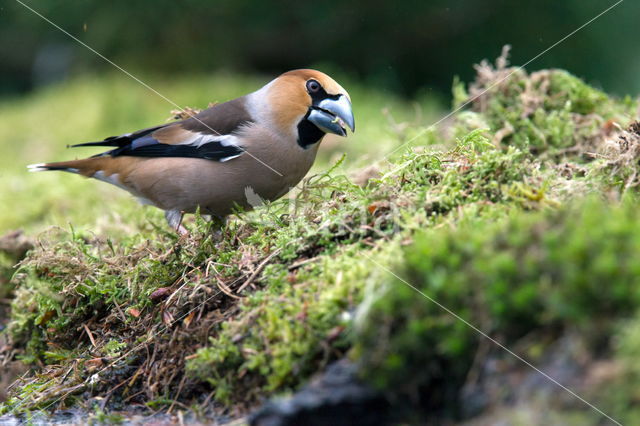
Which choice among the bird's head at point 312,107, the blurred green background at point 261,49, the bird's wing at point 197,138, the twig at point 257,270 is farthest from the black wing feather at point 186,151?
the blurred green background at point 261,49

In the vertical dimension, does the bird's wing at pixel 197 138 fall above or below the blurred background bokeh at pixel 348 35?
below

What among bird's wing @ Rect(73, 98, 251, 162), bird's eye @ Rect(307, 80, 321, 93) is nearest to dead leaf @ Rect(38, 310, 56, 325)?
bird's wing @ Rect(73, 98, 251, 162)

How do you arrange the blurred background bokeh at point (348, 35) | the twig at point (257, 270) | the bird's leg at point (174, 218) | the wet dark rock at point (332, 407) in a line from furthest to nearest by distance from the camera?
the blurred background bokeh at point (348, 35) < the bird's leg at point (174, 218) < the twig at point (257, 270) < the wet dark rock at point (332, 407)

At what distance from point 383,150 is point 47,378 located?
12.3 ft

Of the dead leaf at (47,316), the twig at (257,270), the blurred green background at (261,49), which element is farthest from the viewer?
the blurred green background at (261,49)

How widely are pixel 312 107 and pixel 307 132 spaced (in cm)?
Answer: 17

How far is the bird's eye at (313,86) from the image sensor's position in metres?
4.78

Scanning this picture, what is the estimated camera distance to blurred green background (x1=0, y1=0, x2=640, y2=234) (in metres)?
12.2

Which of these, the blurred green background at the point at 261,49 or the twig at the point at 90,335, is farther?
the blurred green background at the point at 261,49

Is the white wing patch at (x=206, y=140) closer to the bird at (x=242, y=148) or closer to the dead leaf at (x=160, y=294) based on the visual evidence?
the bird at (x=242, y=148)

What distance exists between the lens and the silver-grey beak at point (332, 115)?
183 inches

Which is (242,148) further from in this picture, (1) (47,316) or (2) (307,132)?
(1) (47,316)

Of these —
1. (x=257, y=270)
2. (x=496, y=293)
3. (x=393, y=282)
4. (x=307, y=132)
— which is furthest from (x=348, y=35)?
(x=496, y=293)

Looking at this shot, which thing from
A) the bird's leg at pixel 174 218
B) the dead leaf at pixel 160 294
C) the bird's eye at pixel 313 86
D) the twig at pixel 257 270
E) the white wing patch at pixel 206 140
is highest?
the bird's eye at pixel 313 86
